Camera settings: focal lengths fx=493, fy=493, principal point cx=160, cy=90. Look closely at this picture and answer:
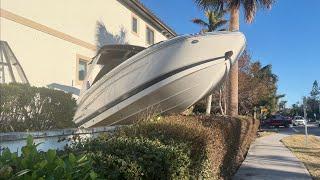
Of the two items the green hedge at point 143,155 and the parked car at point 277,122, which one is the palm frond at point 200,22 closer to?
the parked car at point 277,122

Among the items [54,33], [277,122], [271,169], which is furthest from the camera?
[277,122]

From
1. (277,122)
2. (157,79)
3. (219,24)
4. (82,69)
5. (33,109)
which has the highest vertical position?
(219,24)

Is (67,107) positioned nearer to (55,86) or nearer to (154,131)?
(154,131)

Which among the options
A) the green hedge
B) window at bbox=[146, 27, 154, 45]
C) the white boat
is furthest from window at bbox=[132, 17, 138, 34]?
the green hedge

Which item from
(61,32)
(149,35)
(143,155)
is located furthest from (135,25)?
(143,155)

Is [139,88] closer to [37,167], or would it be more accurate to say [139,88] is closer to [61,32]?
[61,32]

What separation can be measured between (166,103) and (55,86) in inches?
185

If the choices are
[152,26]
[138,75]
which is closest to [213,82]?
[138,75]

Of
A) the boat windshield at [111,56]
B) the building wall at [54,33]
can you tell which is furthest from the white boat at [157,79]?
the building wall at [54,33]

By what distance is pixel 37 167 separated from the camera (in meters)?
3.14

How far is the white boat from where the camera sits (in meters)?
12.6

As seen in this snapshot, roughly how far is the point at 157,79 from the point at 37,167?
374 inches

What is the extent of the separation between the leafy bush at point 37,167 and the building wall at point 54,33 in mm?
10686

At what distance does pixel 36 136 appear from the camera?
7152mm
